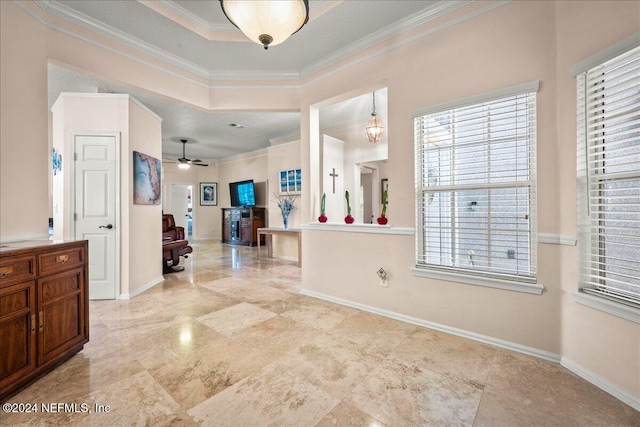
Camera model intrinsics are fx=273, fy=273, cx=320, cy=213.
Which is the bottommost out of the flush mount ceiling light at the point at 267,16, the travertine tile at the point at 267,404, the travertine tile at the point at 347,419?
the travertine tile at the point at 347,419

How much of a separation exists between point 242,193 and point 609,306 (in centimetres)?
850

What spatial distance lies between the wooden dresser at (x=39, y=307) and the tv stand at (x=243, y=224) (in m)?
6.07

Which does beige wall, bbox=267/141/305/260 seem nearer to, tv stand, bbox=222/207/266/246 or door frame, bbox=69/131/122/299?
tv stand, bbox=222/207/266/246

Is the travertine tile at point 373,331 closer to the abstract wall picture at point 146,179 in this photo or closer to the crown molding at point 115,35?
the abstract wall picture at point 146,179

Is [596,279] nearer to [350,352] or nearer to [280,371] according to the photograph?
[350,352]

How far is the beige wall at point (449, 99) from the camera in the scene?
75.0 inches

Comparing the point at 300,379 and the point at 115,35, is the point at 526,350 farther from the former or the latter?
the point at 115,35

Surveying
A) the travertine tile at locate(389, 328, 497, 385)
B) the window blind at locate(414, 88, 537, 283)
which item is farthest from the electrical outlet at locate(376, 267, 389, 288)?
the travertine tile at locate(389, 328, 497, 385)

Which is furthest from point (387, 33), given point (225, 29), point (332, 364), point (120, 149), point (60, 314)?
point (60, 314)

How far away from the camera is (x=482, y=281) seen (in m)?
2.40

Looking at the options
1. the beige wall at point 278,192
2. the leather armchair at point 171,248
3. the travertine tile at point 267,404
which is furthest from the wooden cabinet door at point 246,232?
the travertine tile at point 267,404

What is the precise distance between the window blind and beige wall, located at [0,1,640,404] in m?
0.10

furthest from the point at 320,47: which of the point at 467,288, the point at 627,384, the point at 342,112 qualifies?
the point at 627,384

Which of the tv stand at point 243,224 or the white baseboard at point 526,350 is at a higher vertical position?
the tv stand at point 243,224
